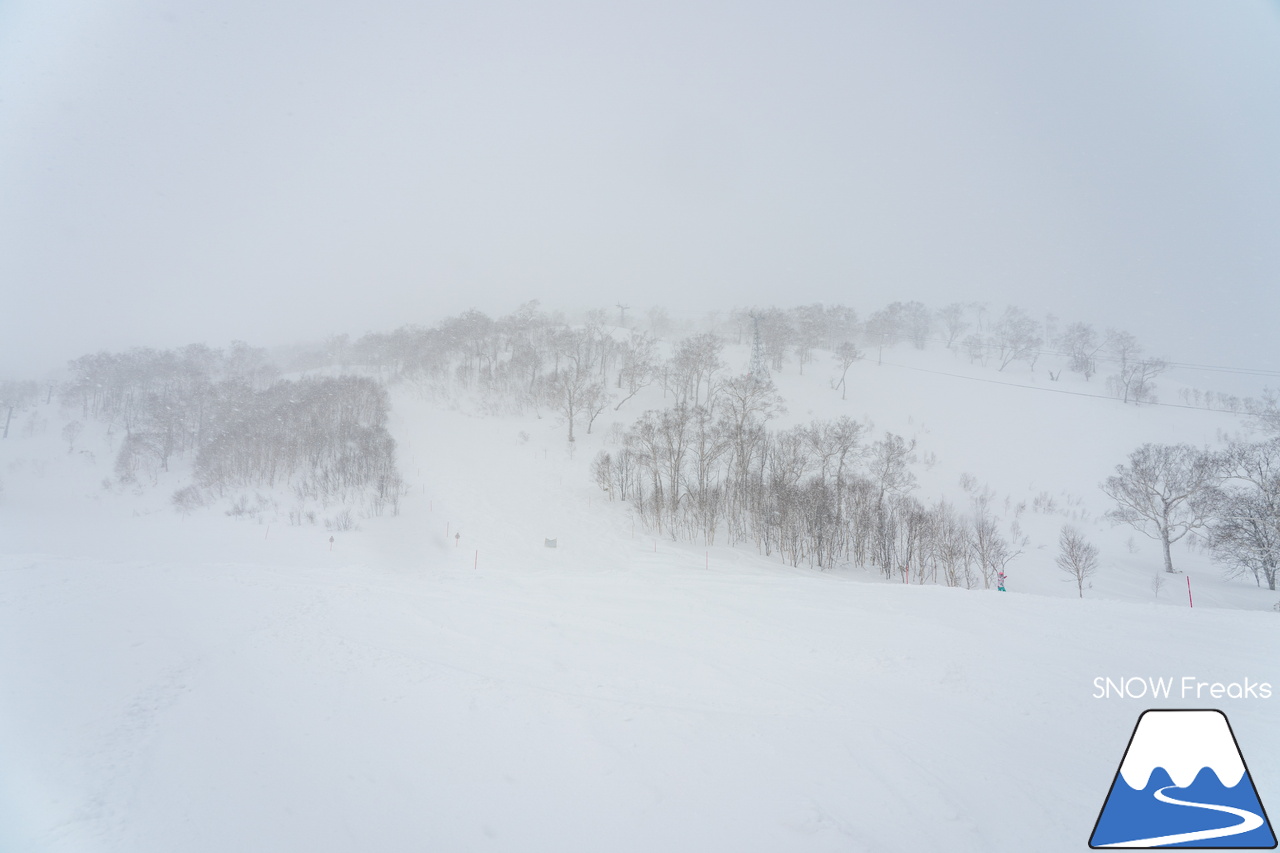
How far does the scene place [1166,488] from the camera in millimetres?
25656

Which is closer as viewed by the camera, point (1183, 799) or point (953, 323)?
point (1183, 799)

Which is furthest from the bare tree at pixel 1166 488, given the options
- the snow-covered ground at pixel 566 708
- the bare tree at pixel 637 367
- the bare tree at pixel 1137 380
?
the bare tree at pixel 637 367

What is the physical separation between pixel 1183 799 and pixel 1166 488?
32333 mm

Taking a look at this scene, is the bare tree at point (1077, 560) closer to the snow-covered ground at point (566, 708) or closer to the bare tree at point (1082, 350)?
the snow-covered ground at point (566, 708)

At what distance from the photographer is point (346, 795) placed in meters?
4.82

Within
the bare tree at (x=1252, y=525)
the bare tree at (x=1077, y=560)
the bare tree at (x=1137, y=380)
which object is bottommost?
the bare tree at (x=1077, y=560)

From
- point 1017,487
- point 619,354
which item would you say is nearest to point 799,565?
point 1017,487

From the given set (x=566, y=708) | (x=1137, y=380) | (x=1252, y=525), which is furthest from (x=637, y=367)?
(x=1137, y=380)

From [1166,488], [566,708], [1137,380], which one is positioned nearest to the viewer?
[566,708]

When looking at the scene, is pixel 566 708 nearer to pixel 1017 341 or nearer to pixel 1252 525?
pixel 1252 525

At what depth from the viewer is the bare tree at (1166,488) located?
25.0 meters

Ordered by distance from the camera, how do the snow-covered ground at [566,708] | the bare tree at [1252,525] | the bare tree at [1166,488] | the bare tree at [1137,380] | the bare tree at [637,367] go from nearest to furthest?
1. the snow-covered ground at [566,708]
2. the bare tree at [1252,525]
3. the bare tree at [1166,488]
4. the bare tree at [637,367]
5. the bare tree at [1137,380]

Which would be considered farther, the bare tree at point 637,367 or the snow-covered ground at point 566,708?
the bare tree at point 637,367

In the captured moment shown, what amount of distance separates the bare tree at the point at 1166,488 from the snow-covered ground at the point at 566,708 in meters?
21.9
